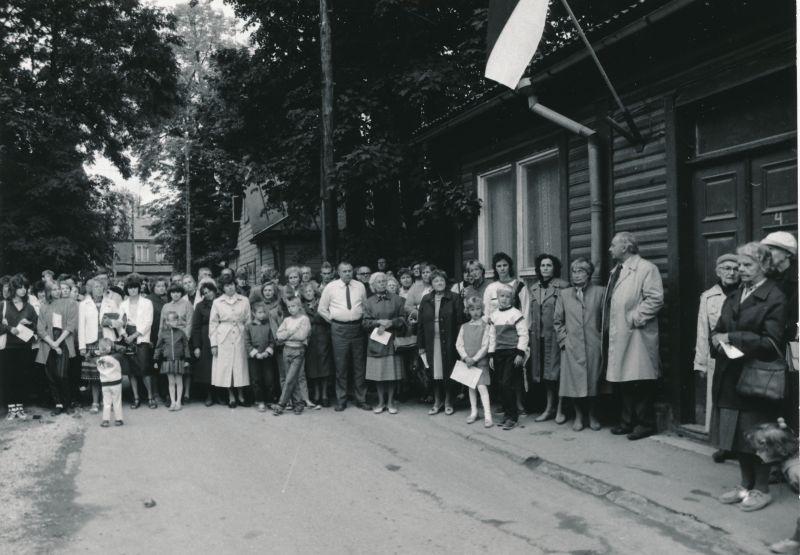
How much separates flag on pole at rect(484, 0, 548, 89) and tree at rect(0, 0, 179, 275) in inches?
794

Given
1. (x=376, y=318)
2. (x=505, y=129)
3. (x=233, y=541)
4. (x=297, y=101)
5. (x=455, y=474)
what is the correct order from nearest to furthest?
(x=233, y=541) < (x=455, y=474) < (x=376, y=318) < (x=505, y=129) < (x=297, y=101)

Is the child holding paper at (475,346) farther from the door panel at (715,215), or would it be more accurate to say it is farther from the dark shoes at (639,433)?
the door panel at (715,215)

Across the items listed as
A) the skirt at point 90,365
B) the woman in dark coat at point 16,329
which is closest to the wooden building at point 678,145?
the skirt at point 90,365

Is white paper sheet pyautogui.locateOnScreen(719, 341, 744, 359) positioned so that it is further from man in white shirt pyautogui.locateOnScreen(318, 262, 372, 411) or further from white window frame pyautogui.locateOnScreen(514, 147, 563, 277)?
man in white shirt pyautogui.locateOnScreen(318, 262, 372, 411)

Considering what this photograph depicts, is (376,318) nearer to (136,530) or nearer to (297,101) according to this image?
(136,530)

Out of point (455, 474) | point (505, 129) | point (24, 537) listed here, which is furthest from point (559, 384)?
point (24, 537)

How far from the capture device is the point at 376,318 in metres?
10.4

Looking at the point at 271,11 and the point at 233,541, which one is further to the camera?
the point at 271,11

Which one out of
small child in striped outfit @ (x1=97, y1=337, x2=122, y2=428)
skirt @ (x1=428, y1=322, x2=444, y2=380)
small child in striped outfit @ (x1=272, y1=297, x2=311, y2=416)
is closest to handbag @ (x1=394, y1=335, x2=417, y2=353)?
skirt @ (x1=428, y1=322, x2=444, y2=380)

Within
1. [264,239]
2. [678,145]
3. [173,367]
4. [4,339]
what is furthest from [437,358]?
[264,239]

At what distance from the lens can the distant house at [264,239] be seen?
33.5 metres

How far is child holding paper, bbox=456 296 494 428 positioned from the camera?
909cm

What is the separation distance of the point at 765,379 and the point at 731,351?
0.91ft

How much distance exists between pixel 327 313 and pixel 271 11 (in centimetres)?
907
